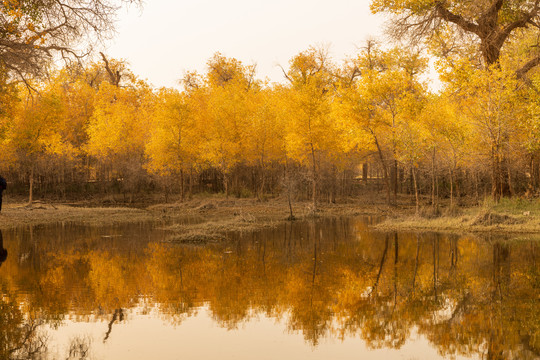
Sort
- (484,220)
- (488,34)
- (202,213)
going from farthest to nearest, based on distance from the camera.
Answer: (202,213), (488,34), (484,220)

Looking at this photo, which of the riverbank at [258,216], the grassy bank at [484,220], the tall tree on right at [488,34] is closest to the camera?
the grassy bank at [484,220]

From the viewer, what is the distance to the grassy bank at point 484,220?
17906 millimetres

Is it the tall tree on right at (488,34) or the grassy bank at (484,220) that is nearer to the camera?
the grassy bank at (484,220)

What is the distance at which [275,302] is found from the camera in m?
8.71

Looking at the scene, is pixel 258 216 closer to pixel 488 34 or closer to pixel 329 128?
pixel 329 128

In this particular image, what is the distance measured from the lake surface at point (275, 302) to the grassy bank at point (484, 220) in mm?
2556

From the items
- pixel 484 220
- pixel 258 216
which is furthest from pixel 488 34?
pixel 258 216

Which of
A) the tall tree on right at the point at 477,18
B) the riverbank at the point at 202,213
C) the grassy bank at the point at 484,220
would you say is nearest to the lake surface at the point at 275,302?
the grassy bank at the point at 484,220

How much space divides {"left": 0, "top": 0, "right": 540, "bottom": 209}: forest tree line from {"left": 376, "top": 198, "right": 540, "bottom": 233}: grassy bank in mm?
1869

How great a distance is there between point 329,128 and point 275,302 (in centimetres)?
2346

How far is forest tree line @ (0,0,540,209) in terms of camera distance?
2320 cm

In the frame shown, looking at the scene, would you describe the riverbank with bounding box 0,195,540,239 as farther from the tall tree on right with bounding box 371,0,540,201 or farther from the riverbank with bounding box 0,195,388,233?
the tall tree on right with bounding box 371,0,540,201

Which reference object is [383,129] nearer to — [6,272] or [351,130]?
[351,130]

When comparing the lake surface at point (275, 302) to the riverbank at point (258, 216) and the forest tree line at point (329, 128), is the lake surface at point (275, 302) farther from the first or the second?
the forest tree line at point (329, 128)
